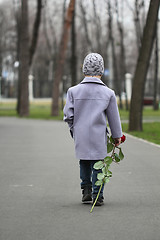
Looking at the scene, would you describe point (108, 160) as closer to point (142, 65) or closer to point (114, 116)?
point (114, 116)

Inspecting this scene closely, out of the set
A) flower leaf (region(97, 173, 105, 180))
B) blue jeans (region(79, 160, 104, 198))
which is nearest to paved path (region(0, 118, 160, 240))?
blue jeans (region(79, 160, 104, 198))

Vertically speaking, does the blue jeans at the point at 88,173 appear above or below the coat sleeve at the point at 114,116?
below

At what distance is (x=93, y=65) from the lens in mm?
6590

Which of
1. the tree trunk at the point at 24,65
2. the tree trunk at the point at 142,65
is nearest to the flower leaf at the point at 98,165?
the tree trunk at the point at 142,65

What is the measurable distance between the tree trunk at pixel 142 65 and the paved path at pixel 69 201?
6577 mm

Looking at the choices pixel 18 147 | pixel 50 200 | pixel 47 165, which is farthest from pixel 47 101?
pixel 50 200

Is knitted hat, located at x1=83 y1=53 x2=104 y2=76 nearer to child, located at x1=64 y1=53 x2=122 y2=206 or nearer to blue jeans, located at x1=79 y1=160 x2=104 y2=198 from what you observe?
child, located at x1=64 y1=53 x2=122 y2=206

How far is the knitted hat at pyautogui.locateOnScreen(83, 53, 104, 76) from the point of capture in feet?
21.5

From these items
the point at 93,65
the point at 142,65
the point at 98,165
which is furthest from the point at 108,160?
the point at 142,65

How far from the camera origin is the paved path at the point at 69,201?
5492 mm

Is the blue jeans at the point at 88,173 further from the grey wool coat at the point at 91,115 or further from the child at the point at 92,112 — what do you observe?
the grey wool coat at the point at 91,115

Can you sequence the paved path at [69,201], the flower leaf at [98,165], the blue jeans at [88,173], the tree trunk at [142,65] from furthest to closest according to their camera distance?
the tree trunk at [142,65] → the blue jeans at [88,173] → the flower leaf at [98,165] → the paved path at [69,201]

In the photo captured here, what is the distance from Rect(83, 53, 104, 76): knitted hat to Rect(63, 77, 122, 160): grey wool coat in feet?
0.21

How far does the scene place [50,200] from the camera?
715 centimetres
